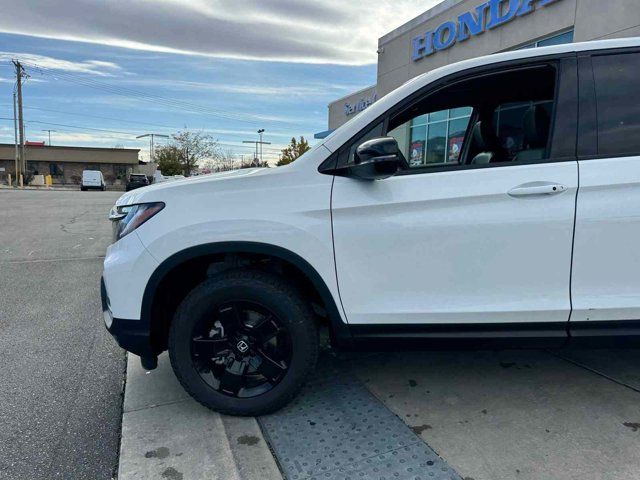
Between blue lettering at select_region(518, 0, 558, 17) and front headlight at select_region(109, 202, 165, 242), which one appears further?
blue lettering at select_region(518, 0, 558, 17)

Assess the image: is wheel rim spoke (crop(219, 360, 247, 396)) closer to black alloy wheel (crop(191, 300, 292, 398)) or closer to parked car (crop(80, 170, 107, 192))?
black alloy wheel (crop(191, 300, 292, 398))

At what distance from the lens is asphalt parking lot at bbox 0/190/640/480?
7.37ft

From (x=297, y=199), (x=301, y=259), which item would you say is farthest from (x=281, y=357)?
(x=297, y=199)

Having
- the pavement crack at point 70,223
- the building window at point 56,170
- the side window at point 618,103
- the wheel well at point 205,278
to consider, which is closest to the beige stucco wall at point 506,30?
the side window at point 618,103

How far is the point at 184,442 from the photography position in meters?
2.47

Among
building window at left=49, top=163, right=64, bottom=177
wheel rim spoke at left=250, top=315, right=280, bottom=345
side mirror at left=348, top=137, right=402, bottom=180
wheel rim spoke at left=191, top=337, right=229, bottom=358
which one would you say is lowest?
wheel rim spoke at left=191, top=337, right=229, bottom=358

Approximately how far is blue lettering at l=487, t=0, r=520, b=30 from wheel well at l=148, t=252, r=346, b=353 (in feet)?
43.1

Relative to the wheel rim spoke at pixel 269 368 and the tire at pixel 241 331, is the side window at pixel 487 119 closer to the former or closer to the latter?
the tire at pixel 241 331

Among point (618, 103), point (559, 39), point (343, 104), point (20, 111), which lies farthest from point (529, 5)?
point (20, 111)

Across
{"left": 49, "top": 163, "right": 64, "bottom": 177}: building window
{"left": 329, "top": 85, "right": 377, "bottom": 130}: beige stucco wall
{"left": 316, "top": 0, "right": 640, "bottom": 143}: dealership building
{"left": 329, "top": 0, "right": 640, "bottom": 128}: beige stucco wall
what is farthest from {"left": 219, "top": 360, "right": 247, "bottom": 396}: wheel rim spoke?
{"left": 49, "top": 163, "right": 64, "bottom": 177}: building window

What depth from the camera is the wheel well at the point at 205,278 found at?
8.32 ft

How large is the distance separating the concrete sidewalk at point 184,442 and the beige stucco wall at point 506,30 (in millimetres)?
11286

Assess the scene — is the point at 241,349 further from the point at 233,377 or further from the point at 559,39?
the point at 559,39

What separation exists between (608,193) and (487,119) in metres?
1.24
